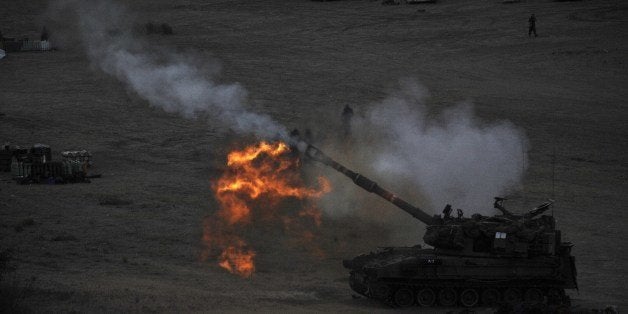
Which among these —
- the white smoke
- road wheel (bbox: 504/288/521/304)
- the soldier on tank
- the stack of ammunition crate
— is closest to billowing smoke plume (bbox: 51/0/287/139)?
the white smoke

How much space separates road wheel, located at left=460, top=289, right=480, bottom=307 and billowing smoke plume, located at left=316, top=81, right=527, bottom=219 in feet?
Answer: 27.8

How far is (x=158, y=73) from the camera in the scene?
45.4 metres

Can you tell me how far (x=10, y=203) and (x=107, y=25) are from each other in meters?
27.3

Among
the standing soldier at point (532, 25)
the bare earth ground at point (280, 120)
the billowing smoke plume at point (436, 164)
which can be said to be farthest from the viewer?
the standing soldier at point (532, 25)

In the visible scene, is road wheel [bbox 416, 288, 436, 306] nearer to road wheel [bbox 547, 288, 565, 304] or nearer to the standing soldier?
road wheel [bbox 547, 288, 565, 304]

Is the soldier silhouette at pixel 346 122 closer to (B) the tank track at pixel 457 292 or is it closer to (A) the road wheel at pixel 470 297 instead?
(B) the tank track at pixel 457 292

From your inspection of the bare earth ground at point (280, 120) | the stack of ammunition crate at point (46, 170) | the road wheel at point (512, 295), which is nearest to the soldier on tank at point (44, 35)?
the bare earth ground at point (280, 120)

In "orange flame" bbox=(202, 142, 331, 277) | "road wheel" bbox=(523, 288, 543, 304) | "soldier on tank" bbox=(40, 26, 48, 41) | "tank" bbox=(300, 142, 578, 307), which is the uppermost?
"soldier on tank" bbox=(40, 26, 48, 41)

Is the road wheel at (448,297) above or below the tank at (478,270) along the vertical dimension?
below

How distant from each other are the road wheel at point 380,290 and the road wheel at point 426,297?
0.92 meters

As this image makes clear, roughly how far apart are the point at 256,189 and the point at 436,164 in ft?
21.4

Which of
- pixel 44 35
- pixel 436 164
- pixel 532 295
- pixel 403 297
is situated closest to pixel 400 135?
pixel 436 164

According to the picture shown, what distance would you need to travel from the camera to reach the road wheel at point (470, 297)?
2630 cm

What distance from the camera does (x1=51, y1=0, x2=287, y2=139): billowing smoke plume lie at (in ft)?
140
